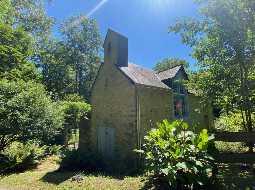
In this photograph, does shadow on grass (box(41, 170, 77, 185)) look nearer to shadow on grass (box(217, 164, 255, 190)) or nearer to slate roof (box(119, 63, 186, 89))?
slate roof (box(119, 63, 186, 89))

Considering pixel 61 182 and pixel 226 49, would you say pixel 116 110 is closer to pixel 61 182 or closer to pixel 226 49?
pixel 61 182

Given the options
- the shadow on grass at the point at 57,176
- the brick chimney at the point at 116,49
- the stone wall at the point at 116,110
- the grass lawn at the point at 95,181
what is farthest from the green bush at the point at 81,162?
the brick chimney at the point at 116,49

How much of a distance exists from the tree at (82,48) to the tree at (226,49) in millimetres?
30703

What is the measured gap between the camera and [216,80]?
44.1ft

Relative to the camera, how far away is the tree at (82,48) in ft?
141

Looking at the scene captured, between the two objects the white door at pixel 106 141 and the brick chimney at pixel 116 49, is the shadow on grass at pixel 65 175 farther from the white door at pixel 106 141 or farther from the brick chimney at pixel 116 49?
the brick chimney at pixel 116 49

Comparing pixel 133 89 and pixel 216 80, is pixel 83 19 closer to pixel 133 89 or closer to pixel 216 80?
pixel 133 89

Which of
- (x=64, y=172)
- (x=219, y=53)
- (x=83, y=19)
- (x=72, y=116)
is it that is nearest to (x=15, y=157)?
(x=64, y=172)

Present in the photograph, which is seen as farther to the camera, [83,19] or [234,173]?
[83,19]

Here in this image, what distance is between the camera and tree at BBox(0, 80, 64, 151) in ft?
51.9

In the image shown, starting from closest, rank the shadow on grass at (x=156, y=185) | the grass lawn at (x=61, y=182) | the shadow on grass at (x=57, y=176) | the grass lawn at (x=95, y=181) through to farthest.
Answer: the shadow on grass at (x=156, y=185) < the grass lawn at (x=95, y=181) < the grass lawn at (x=61, y=182) < the shadow on grass at (x=57, y=176)

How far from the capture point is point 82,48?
43.7m

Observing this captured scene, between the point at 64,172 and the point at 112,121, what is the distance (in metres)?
4.78

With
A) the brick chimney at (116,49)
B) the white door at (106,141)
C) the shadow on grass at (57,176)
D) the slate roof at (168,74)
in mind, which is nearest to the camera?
the shadow on grass at (57,176)
